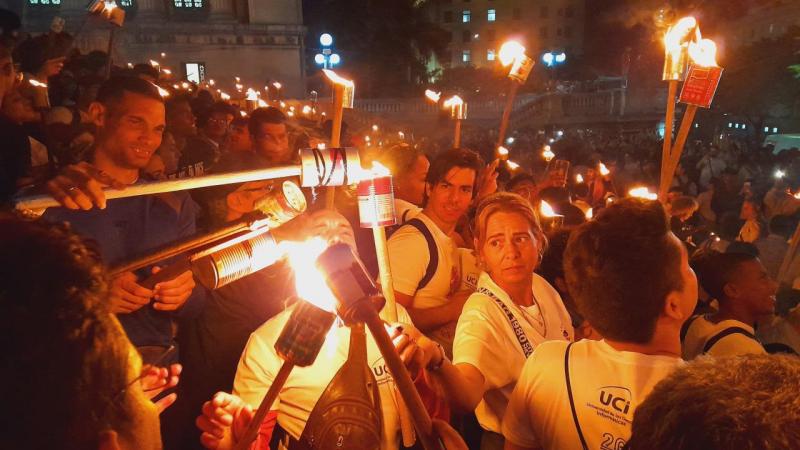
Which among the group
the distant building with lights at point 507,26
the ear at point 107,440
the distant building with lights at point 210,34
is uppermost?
the distant building with lights at point 507,26

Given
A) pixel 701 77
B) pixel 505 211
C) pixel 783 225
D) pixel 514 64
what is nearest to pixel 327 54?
pixel 783 225

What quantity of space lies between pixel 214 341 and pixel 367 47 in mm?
44791

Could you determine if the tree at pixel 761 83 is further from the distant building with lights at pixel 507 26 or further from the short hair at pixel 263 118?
the distant building with lights at pixel 507 26

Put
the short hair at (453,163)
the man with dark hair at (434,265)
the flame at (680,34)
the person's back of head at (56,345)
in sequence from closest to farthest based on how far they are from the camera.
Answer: the person's back of head at (56,345) → the man with dark hair at (434,265) → the short hair at (453,163) → the flame at (680,34)

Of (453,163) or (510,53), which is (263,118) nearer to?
(453,163)

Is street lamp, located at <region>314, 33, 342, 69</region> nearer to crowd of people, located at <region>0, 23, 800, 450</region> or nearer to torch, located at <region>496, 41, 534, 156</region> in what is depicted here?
torch, located at <region>496, 41, 534, 156</region>

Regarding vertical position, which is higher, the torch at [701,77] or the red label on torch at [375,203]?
the torch at [701,77]

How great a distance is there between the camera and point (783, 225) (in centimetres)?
839

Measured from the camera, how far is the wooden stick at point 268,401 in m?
1.26

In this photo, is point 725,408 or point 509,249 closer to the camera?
point 725,408

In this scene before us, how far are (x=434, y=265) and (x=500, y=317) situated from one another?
0.88m

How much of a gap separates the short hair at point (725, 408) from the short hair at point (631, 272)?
0.73 m

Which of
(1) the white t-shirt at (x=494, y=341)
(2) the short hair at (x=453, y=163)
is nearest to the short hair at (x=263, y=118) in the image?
(2) the short hair at (x=453, y=163)

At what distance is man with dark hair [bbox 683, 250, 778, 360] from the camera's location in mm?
2963
